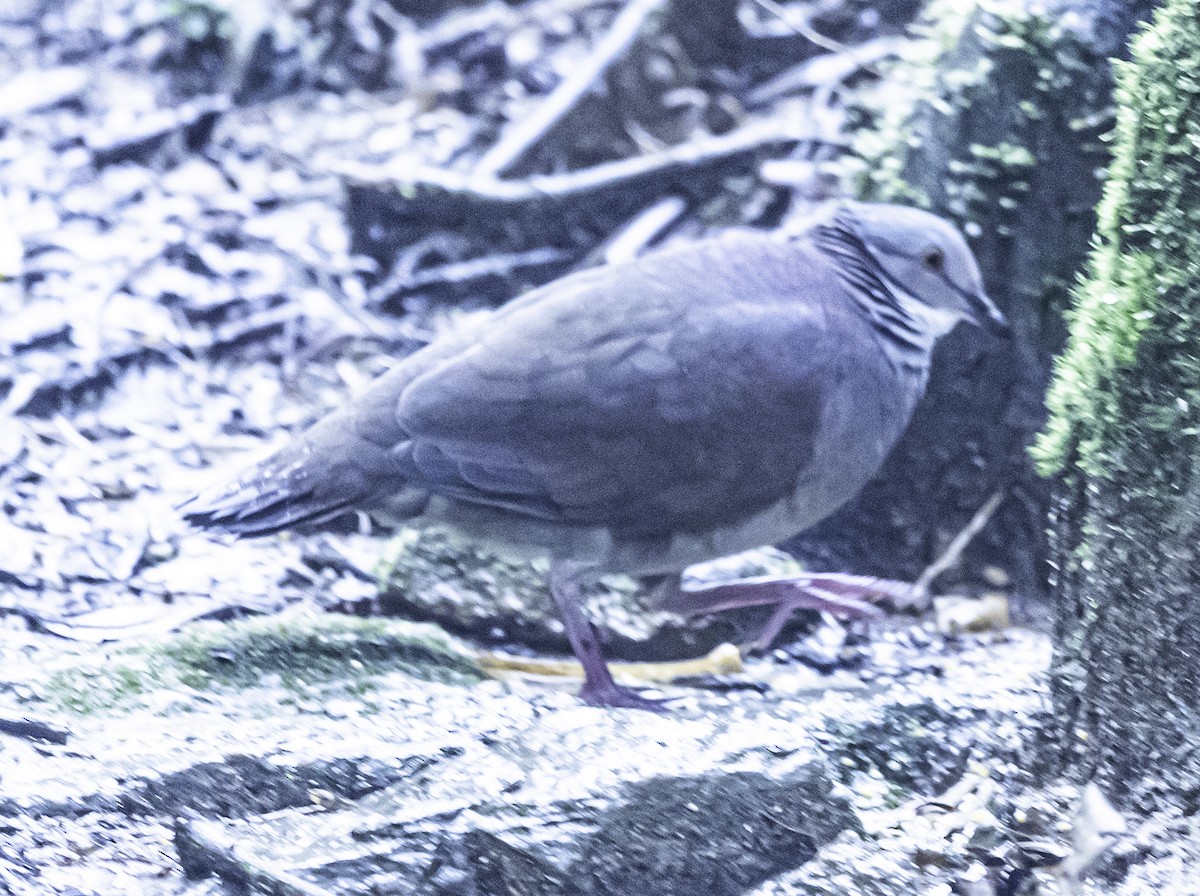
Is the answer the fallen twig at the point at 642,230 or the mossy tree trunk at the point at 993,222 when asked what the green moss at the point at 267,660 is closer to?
the mossy tree trunk at the point at 993,222

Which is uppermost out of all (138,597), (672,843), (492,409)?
(492,409)

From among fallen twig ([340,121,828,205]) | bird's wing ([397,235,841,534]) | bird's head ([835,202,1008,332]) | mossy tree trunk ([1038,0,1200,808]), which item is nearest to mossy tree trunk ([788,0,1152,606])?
bird's head ([835,202,1008,332])

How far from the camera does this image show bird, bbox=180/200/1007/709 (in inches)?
130

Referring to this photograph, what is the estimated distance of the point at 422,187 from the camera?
18.1ft

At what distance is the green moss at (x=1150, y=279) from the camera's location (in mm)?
2395

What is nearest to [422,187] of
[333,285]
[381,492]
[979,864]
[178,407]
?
[333,285]

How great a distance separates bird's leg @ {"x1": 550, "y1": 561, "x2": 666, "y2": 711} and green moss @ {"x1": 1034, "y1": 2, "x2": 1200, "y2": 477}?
120cm

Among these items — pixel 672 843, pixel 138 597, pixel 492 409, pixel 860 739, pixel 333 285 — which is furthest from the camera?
pixel 333 285

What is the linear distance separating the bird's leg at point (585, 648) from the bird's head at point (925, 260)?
1.07 m

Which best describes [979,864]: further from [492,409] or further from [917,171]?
[917,171]

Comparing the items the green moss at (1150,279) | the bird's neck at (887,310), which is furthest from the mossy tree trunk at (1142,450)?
the bird's neck at (887,310)

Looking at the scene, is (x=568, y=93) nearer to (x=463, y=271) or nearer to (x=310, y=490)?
(x=463, y=271)

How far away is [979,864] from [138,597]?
85.1 inches

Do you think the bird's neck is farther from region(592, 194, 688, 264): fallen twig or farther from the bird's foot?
region(592, 194, 688, 264): fallen twig
